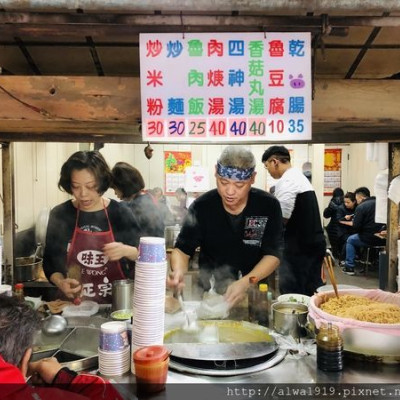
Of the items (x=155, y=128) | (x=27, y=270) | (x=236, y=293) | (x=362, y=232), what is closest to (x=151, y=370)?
(x=236, y=293)

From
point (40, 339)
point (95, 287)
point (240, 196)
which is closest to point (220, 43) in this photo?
point (240, 196)

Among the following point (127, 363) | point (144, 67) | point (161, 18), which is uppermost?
point (161, 18)

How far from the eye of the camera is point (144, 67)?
2.21 m

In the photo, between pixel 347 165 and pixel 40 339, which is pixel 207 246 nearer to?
pixel 40 339

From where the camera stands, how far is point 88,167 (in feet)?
10.8

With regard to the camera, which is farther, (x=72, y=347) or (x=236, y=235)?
(x=236, y=235)

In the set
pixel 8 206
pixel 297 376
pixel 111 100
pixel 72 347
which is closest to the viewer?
pixel 297 376

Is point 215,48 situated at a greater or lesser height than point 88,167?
greater

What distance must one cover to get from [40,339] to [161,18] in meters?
1.77

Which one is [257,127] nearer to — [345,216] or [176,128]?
[176,128]

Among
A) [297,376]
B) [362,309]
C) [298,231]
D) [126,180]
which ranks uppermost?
[126,180]

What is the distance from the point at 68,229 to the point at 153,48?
5.81 ft

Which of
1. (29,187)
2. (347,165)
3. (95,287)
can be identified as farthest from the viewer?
(347,165)

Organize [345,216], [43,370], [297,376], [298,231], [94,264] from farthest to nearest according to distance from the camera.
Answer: [345,216] → [298,231] → [94,264] → [297,376] → [43,370]
